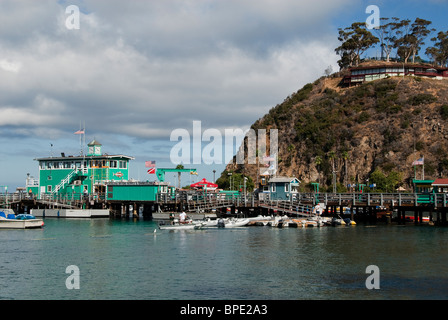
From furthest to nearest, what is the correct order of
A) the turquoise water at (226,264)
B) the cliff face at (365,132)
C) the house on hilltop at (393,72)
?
the house on hilltop at (393,72) → the cliff face at (365,132) → the turquoise water at (226,264)

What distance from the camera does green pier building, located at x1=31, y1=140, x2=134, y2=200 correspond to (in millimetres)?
88250

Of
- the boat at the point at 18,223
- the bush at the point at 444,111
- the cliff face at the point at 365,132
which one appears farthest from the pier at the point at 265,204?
the bush at the point at 444,111

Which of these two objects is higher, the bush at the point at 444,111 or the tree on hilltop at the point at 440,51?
the tree on hilltop at the point at 440,51

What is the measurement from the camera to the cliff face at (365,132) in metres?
120

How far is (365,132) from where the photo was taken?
424 ft

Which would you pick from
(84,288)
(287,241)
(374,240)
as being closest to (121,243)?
(287,241)

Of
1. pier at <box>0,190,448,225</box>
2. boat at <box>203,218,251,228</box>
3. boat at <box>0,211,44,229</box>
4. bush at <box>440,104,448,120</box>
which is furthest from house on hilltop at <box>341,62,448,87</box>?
boat at <box>0,211,44,229</box>

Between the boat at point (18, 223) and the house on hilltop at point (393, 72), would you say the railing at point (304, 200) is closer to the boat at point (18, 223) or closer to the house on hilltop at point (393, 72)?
the boat at point (18, 223)

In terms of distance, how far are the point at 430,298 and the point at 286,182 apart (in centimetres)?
4520

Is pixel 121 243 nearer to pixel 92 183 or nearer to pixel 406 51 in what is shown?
pixel 92 183

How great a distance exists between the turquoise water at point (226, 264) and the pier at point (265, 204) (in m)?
9.16

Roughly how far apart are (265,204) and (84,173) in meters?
35.4

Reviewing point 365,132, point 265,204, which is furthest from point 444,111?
point 265,204

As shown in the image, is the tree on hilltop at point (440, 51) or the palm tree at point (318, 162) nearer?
the palm tree at point (318, 162)
